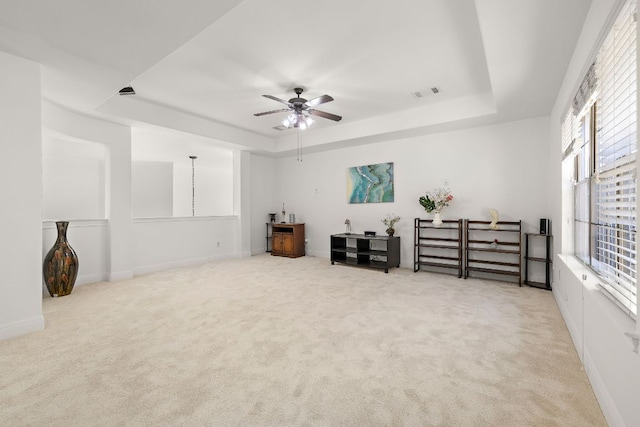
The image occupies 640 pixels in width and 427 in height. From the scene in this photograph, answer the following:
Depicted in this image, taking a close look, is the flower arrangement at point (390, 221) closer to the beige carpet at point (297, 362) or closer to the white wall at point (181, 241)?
the beige carpet at point (297, 362)

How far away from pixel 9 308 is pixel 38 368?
3.12 feet

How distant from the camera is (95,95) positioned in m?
3.60

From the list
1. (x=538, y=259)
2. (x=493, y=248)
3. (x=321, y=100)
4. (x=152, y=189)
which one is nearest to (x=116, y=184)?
(x=321, y=100)

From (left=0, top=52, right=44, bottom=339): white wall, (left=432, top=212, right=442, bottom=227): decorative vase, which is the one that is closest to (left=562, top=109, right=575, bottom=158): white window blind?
(left=432, top=212, right=442, bottom=227): decorative vase

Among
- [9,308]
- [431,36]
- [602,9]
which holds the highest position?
[431,36]

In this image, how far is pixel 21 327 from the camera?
2.72 meters

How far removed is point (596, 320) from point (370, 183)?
4563 millimetres

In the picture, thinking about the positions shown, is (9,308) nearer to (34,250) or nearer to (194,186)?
(34,250)

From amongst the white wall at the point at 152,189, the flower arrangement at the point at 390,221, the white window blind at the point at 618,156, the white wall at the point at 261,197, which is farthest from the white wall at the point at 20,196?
the white wall at the point at 152,189

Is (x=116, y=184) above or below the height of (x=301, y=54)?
below

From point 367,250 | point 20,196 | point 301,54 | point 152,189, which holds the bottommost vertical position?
point 367,250

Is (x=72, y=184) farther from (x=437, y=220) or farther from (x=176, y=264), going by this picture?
(x=437, y=220)

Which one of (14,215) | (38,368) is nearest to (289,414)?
(38,368)

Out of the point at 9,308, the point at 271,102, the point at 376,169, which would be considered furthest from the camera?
the point at 376,169
